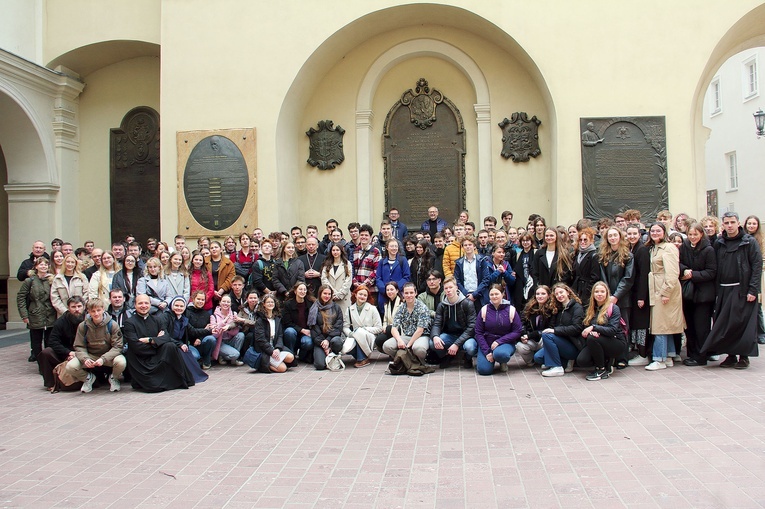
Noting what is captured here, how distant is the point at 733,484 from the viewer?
414cm

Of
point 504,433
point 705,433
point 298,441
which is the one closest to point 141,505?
point 298,441

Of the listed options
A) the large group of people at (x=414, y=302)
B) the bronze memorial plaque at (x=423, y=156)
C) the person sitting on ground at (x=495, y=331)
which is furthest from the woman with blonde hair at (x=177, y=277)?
the bronze memorial plaque at (x=423, y=156)

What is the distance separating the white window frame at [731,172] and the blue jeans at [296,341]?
2156cm

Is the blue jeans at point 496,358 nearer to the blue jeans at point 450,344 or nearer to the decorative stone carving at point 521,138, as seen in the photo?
the blue jeans at point 450,344

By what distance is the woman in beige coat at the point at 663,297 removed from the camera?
7.66m

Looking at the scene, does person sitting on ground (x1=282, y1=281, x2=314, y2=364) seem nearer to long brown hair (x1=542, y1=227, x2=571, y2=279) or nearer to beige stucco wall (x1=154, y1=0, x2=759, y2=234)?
long brown hair (x1=542, y1=227, x2=571, y2=279)

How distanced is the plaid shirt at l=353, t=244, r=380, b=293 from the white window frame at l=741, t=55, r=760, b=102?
19674 mm

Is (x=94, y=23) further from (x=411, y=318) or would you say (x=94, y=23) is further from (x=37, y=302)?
(x=411, y=318)

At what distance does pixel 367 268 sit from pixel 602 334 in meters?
3.17

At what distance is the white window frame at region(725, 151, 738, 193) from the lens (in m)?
25.2

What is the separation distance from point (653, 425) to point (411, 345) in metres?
3.17

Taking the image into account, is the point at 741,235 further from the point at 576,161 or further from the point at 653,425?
the point at 576,161

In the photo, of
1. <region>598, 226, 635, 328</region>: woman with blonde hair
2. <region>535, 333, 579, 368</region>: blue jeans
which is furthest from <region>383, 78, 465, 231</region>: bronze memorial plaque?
<region>535, 333, 579, 368</region>: blue jeans

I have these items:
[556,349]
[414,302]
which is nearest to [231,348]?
[414,302]
